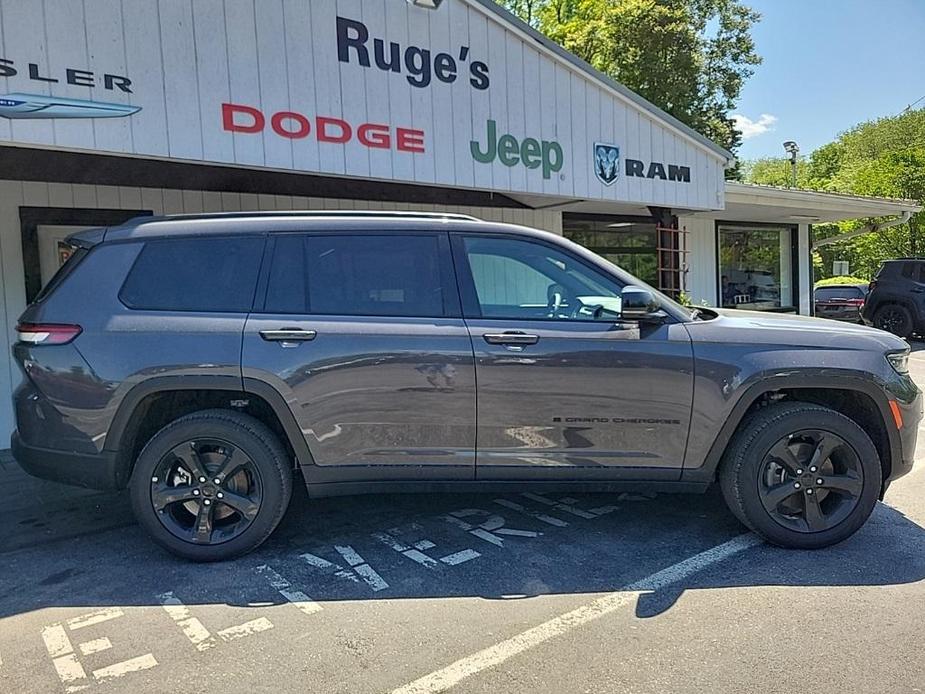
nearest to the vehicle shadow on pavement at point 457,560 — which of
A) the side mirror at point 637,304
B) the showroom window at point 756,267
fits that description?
the side mirror at point 637,304

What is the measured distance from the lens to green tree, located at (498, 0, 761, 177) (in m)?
22.5

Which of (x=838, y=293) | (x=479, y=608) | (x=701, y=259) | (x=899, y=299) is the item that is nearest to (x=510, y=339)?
(x=479, y=608)

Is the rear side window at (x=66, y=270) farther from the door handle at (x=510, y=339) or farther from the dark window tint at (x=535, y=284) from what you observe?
the door handle at (x=510, y=339)

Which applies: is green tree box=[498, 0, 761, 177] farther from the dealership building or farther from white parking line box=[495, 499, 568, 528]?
white parking line box=[495, 499, 568, 528]

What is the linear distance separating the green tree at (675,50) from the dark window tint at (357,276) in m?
20.3

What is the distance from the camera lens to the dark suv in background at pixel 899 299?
14887 mm

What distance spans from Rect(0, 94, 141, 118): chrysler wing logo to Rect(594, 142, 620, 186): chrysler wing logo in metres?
5.01

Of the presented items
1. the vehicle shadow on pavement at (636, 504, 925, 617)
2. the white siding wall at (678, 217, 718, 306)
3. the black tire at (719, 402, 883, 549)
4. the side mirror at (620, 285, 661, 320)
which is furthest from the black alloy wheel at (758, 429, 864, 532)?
the white siding wall at (678, 217, 718, 306)

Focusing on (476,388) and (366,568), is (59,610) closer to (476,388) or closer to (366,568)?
(366,568)

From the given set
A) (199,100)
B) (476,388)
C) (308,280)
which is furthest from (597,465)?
(199,100)

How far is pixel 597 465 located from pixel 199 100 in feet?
13.2

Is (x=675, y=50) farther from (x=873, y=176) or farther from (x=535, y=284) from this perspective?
(x=535, y=284)

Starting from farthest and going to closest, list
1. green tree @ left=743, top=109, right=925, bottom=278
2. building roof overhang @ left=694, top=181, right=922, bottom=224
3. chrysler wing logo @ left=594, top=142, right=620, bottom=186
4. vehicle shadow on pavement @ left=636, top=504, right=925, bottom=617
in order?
green tree @ left=743, top=109, right=925, bottom=278
building roof overhang @ left=694, top=181, right=922, bottom=224
chrysler wing logo @ left=594, top=142, right=620, bottom=186
vehicle shadow on pavement @ left=636, top=504, right=925, bottom=617

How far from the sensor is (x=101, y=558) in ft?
13.6
